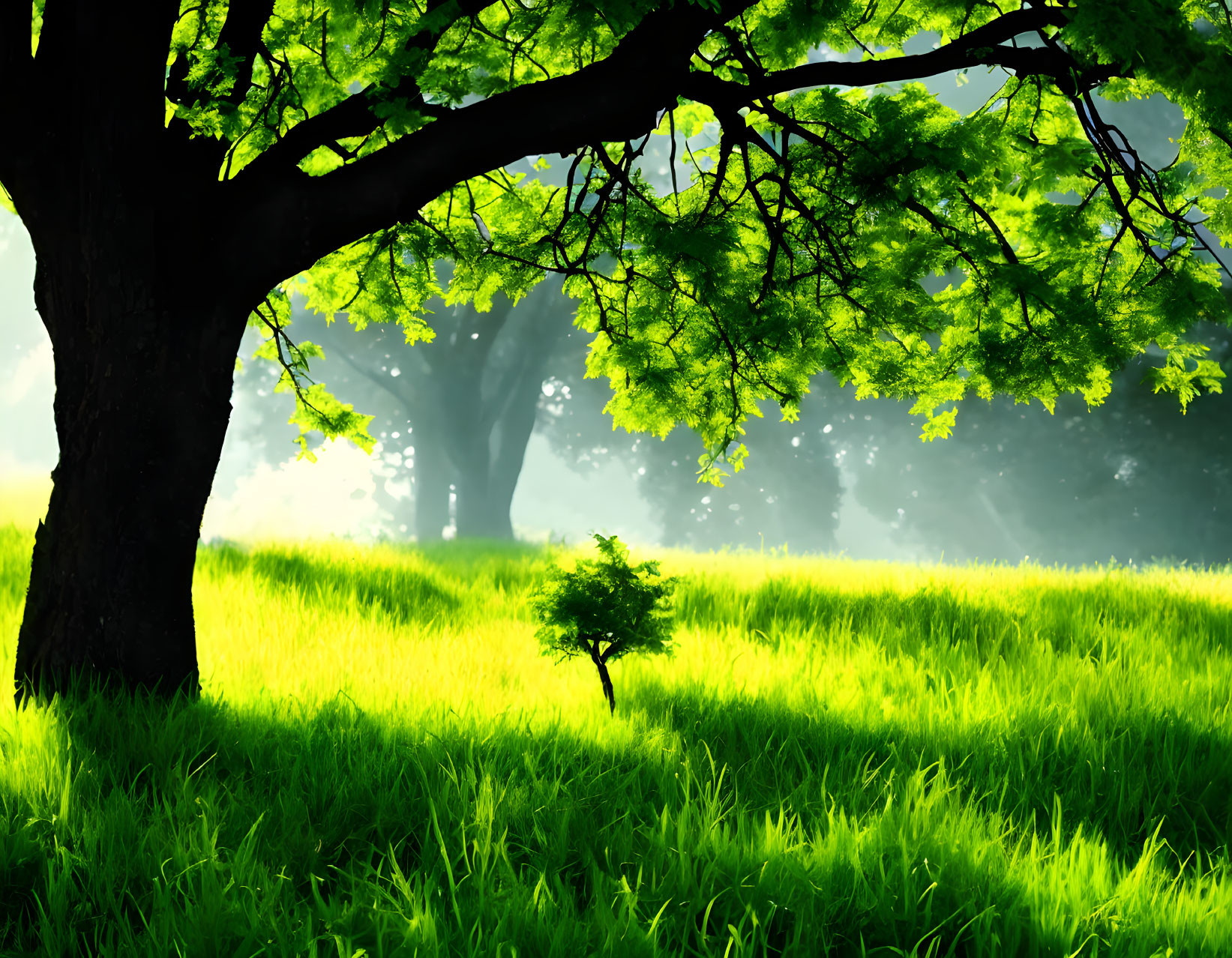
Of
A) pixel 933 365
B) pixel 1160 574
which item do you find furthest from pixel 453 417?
pixel 933 365

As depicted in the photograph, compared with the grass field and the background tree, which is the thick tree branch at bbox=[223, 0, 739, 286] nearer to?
the grass field

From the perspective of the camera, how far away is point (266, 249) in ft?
13.5

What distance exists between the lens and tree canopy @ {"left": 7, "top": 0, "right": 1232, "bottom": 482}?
13.3 feet

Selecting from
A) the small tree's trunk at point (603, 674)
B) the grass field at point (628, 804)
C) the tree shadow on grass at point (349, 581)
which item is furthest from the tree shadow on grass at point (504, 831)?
the tree shadow on grass at point (349, 581)

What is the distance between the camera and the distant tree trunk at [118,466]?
3980 millimetres

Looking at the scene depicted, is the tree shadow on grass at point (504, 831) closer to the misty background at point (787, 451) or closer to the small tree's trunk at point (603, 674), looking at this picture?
the small tree's trunk at point (603, 674)

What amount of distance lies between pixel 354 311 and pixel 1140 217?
5.78m

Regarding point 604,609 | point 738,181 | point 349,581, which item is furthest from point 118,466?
point 738,181

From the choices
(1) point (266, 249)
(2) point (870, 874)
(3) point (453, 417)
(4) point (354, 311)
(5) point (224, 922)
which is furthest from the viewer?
(3) point (453, 417)

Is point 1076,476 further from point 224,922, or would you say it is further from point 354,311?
point 224,922

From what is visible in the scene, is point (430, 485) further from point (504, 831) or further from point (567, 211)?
point (504, 831)

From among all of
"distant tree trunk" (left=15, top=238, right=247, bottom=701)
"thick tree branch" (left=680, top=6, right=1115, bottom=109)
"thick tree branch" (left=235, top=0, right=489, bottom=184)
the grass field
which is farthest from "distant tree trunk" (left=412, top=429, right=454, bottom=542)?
"thick tree branch" (left=680, top=6, right=1115, bottom=109)

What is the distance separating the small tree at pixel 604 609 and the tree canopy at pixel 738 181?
1.61m

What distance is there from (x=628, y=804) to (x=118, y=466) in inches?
114
